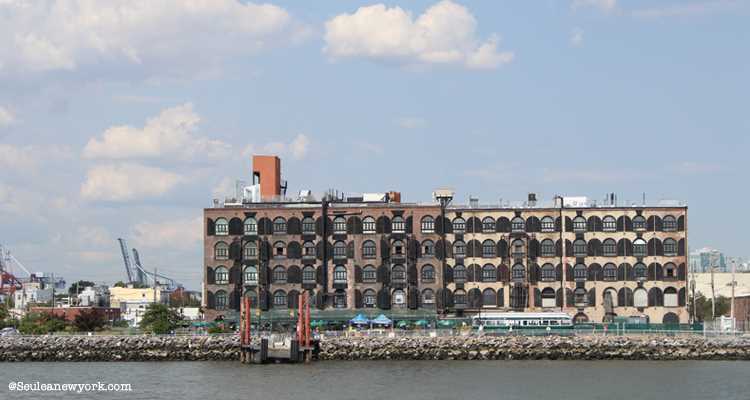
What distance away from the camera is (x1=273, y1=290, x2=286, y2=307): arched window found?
547 ft

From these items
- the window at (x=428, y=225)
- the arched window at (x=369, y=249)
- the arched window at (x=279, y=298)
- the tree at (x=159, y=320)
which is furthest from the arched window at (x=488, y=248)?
the tree at (x=159, y=320)

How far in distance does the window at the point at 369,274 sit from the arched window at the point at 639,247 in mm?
33314

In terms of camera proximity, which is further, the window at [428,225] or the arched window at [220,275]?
the window at [428,225]

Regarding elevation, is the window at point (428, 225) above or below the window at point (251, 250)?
above

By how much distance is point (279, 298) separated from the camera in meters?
167

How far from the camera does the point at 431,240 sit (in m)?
167

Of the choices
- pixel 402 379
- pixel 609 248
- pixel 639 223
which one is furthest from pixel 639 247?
pixel 402 379

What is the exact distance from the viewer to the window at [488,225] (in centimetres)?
16675

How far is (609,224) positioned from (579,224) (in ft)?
12.5

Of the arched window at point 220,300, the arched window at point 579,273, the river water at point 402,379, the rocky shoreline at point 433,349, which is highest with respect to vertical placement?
the arched window at point 579,273

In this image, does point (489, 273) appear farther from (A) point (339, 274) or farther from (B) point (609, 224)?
(A) point (339, 274)

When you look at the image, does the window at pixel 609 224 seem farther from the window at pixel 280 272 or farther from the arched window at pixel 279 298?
the arched window at pixel 279 298

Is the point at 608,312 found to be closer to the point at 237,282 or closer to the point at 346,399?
the point at 237,282

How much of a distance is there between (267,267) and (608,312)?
4408 cm
